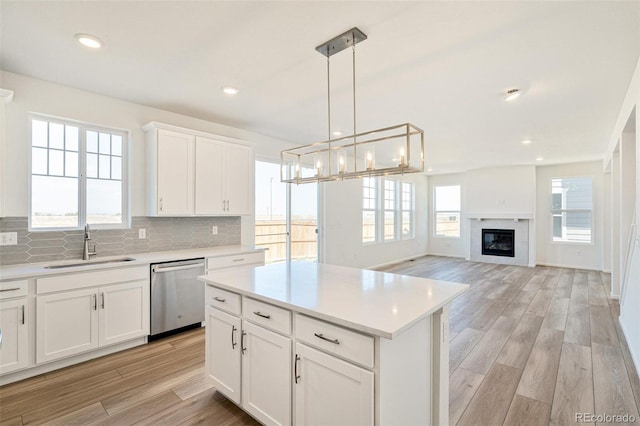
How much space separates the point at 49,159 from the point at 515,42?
429 centimetres

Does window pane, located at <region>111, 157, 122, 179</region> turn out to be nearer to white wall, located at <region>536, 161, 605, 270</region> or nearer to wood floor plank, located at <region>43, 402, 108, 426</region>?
wood floor plank, located at <region>43, 402, 108, 426</region>

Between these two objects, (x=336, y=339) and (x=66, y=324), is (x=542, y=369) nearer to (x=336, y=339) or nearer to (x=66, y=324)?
(x=336, y=339)

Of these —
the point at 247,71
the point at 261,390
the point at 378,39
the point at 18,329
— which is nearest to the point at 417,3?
the point at 378,39

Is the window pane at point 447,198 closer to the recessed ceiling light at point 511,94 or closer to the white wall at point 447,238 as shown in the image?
the white wall at point 447,238

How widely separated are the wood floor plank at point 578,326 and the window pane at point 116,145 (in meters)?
5.35

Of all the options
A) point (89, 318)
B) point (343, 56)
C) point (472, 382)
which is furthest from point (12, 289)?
point (472, 382)

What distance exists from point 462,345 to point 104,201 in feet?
13.6

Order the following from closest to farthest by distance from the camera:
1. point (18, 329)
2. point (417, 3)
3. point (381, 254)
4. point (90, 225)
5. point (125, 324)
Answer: point (417, 3) → point (18, 329) → point (125, 324) → point (90, 225) → point (381, 254)

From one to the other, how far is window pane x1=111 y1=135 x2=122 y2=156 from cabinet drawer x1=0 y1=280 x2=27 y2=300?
5.38ft

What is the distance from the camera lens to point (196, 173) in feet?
12.3

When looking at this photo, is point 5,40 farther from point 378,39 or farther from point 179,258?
point 378,39

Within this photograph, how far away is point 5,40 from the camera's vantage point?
89.0 inches

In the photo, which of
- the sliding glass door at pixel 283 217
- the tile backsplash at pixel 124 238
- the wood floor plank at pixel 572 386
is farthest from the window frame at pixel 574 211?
the tile backsplash at pixel 124 238

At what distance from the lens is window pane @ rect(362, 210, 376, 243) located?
694 cm
